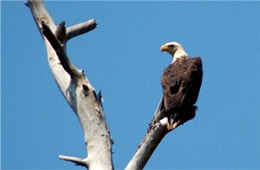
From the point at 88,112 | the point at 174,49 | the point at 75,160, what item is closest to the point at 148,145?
the point at 75,160

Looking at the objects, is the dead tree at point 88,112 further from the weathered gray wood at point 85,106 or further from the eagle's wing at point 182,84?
the eagle's wing at point 182,84

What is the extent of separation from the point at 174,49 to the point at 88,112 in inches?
122

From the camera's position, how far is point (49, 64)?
24.5 feet

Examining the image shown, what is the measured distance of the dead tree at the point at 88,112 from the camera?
6.04m

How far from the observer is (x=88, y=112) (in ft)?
21.7

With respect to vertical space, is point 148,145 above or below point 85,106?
below

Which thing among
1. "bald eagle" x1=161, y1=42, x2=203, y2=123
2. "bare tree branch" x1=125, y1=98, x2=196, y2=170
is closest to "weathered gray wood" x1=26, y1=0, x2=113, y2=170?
"bare tree branch" x1=125, y1=98, x2=196, y2=170

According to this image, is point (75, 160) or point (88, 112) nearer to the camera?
point (75, 160)

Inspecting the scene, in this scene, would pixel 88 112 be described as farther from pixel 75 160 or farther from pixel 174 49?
pixel 174 49

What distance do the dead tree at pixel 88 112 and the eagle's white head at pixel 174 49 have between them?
2087 mm

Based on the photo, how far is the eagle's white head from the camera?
30.2 feet

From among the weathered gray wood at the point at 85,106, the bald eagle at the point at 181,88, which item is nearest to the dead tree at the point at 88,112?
the weathered gray wood at the point at 85,106

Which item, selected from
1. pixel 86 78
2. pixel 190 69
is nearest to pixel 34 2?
pixel 86 78

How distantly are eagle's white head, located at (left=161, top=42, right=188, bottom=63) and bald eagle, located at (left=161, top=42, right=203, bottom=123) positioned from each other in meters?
1.10
